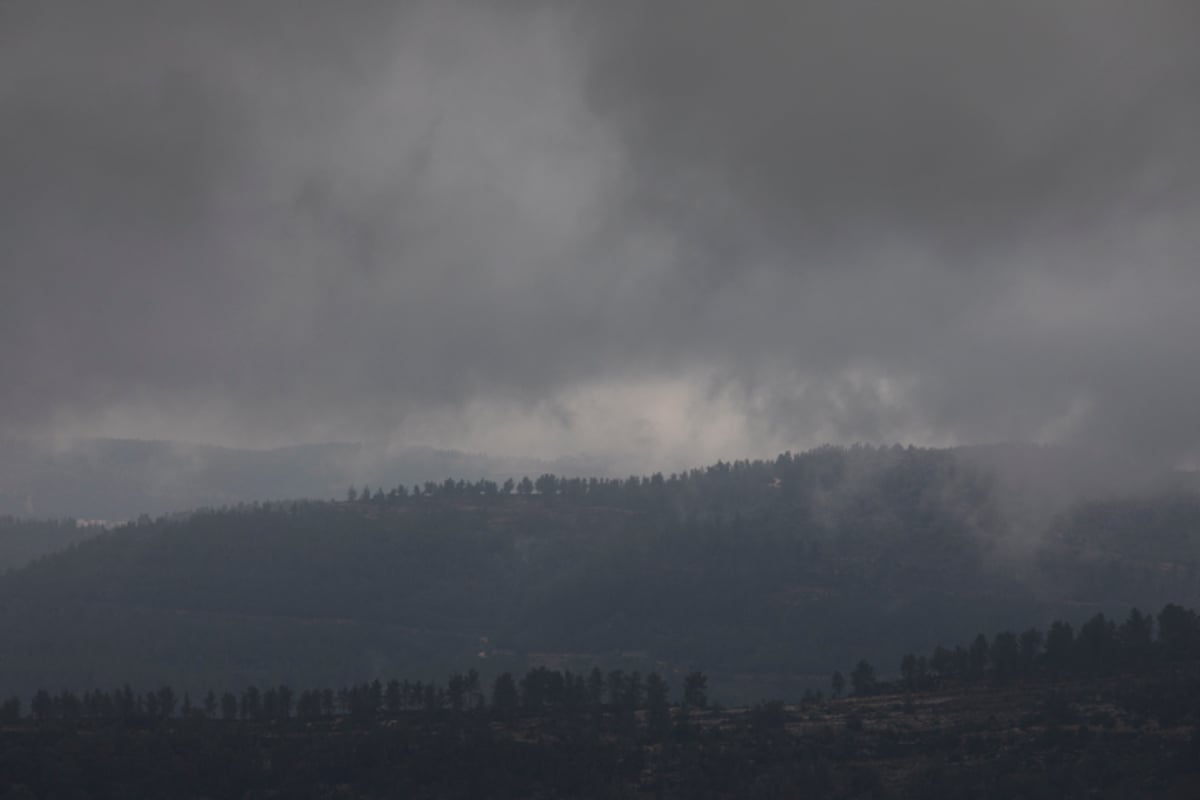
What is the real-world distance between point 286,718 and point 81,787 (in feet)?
119

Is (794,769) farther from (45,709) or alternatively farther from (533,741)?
(45,709)

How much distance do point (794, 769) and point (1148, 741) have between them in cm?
3860

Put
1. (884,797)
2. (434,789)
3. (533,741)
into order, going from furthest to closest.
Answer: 1. (533,741)
2. (434,789)
3. (884,797)

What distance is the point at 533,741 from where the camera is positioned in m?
172

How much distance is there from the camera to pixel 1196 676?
17488cm

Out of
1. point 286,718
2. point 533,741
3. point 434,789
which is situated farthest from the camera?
point 286,718

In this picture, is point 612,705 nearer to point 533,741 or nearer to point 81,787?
point 533,741

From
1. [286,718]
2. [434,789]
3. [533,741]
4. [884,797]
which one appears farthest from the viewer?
[286,718]

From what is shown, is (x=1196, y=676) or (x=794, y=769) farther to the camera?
(x=1196, y=676)

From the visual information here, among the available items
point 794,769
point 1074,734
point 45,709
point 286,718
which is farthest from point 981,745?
point 45,709

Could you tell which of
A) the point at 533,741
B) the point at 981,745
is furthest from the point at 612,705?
the point at 981,745

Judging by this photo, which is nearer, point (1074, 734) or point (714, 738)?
point (1074, 734)

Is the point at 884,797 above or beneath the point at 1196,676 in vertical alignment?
beneath

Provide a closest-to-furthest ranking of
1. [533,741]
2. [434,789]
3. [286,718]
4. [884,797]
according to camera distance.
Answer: [884,797], [434,789], [533,741], [286,718]
